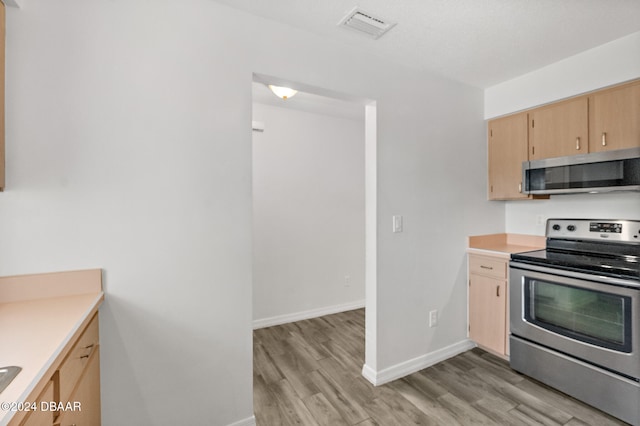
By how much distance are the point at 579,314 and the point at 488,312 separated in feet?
2.24

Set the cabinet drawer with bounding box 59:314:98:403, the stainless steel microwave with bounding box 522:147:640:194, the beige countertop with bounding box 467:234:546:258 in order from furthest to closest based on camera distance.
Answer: the beige countertop with bounding box 467:234:546:258 → the stainless steel microwave with bounding box 522:147:640:194 → the cabinet drawer with bounding box 59:314:98:403

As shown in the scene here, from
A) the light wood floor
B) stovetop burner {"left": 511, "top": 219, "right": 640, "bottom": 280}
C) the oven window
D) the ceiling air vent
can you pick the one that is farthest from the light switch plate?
the ceiling air vent

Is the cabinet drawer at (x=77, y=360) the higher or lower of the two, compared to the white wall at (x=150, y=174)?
lower

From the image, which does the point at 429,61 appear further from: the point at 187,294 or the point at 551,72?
the point at 187,294

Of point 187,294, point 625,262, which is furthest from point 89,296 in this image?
point 625,262

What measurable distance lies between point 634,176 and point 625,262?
60 centimetres

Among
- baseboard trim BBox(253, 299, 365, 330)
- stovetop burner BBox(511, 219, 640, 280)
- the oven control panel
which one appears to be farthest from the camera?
baseboard trim BBox(253, 299, 365, 330)

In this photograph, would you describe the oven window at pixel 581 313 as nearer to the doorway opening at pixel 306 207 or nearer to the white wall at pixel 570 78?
the doorway opening at pixel 306 207

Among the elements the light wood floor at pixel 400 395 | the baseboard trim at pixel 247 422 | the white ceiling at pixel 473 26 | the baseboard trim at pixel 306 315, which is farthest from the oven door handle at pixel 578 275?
the baseboard trim at pixel 247 422

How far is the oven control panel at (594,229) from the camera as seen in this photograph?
2.29 meters

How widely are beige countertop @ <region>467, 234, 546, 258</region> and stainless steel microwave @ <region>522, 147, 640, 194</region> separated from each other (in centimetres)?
56

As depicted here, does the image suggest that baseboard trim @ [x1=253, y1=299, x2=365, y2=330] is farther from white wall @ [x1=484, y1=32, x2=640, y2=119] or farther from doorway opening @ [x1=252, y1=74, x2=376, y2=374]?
white wall @ [x1=484, y1=32, x2=640, y2=119]

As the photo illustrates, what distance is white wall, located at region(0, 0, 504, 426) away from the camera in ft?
4.50

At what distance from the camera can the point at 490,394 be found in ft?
7.15
